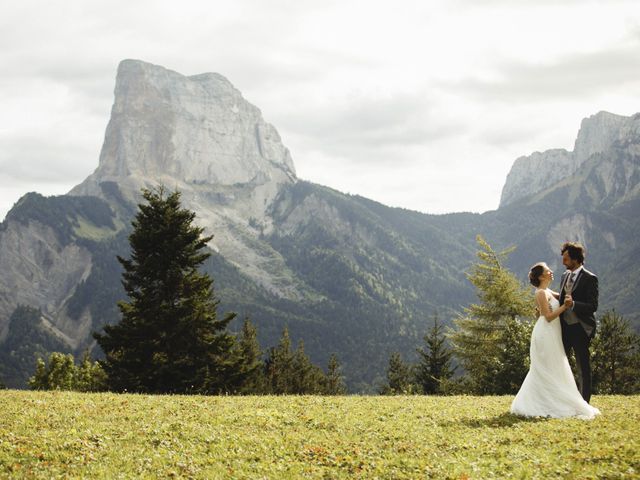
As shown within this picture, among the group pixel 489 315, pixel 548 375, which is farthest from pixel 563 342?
pixel 489 315

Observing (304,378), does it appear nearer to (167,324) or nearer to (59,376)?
(59,376)

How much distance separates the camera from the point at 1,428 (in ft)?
47.8

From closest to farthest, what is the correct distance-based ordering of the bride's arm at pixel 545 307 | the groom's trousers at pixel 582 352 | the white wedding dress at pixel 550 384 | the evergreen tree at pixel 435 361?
the white wedding dress at pixel 550 384 < the groom's trousers at pixel 582 352 < the bride's arm at pixel 545 307 < the evergreen tree at pixel 435 361

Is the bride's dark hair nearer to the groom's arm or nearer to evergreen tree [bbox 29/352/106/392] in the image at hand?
the groom's arm

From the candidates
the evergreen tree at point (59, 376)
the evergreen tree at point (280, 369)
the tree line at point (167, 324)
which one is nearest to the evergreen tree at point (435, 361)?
the evergreen tree at point (280, 369)

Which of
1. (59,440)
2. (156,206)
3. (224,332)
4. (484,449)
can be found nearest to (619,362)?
(224,332)

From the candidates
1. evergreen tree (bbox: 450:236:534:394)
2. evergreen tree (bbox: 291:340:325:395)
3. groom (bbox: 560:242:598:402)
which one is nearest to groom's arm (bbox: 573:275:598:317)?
groom (bbox: 560:242:598:402)

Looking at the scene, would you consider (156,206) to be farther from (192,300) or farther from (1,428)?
(1,428)

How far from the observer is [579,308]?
50.6 ft

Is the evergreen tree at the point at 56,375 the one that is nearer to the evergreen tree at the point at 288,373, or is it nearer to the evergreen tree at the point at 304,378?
the evergreen tree at the point at 288,373

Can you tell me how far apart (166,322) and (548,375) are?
21.3 meters

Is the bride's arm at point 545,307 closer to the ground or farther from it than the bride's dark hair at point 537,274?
closer to the ground

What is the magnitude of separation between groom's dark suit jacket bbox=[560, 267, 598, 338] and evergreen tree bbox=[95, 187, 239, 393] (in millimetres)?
20788

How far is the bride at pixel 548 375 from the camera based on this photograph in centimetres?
1524
